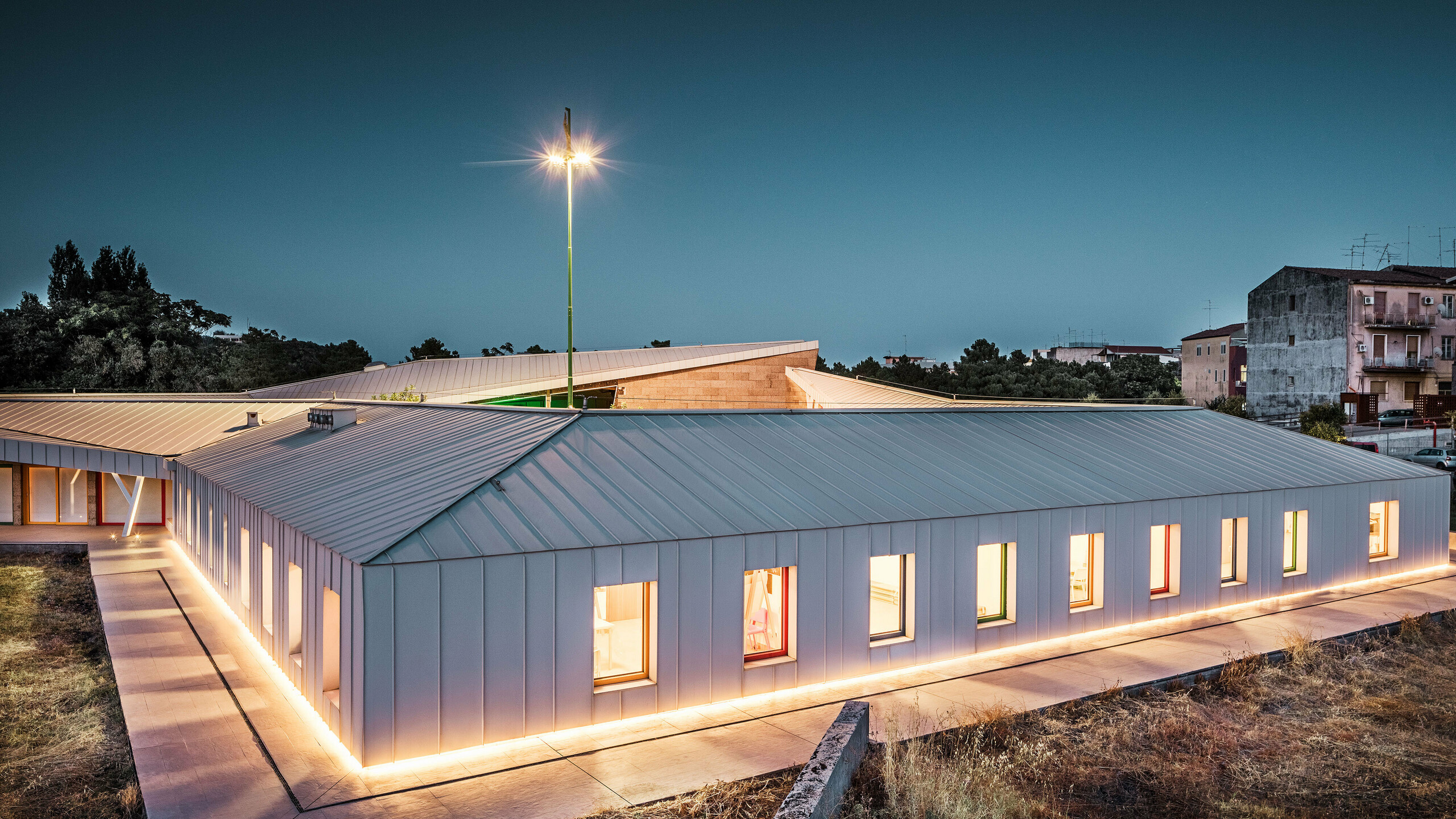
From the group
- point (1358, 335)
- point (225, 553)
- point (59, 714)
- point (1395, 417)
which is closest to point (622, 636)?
point (59, 714)

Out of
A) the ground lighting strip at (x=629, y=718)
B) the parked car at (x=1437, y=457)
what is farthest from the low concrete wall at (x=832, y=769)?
the parked car at (x=1437, y=457)

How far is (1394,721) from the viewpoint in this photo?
9.37m

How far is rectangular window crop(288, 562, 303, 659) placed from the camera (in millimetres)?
10070

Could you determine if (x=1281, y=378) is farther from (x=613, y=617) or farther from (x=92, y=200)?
(x=92, y=200)

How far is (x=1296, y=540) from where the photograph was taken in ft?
50.7

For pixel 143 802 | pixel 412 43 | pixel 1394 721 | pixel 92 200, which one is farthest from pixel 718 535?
pixel 92 200

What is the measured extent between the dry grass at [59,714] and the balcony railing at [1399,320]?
5637 cm

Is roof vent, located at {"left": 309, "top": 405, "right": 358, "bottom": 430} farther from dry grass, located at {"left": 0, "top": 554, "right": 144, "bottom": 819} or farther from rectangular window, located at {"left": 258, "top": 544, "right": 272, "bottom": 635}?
rectangular window, located at {"left": 258, "top": 544, "right": 272, "bottom": 635}

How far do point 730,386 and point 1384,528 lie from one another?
23180mm

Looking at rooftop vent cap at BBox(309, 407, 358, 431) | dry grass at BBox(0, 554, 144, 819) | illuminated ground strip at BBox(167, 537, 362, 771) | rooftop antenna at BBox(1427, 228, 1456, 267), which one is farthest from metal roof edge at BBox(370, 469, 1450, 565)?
rooftop antenna at BBox(1427, 228, 1456, 267)

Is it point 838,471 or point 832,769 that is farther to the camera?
point 838,471

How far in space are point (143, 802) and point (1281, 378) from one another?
57.8 metres

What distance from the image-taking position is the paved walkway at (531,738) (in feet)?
23.1

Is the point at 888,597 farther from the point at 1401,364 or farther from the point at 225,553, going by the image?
the point at 1401,364
